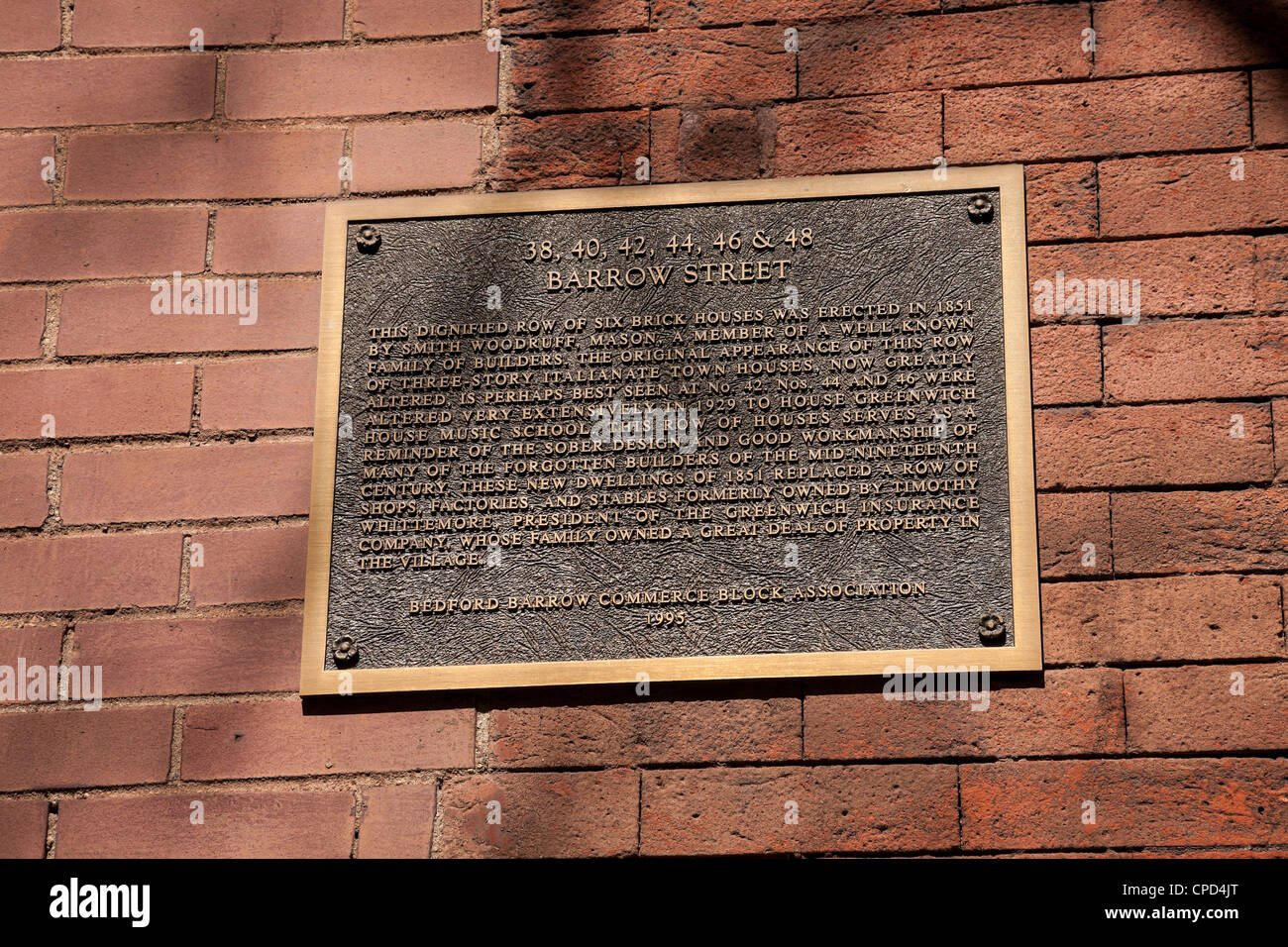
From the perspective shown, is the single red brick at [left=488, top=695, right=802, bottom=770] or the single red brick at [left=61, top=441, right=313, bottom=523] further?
the single red brick at [left=61, top=441, right=313, bottom=523]

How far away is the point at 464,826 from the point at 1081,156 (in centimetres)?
234

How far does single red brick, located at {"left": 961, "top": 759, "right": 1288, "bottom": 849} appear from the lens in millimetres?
3111

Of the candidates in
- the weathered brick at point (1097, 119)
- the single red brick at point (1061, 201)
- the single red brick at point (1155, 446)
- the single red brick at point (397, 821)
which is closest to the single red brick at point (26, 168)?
the single red brick at point (397, 821)

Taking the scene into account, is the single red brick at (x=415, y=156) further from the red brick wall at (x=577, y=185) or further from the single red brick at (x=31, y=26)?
the single red brick at (x=31, y=26)

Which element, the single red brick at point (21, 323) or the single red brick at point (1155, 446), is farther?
the single red brick at point (21, 323)

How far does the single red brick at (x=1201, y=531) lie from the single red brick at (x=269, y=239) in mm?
2235

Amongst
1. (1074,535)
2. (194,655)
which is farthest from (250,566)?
(1074,535)

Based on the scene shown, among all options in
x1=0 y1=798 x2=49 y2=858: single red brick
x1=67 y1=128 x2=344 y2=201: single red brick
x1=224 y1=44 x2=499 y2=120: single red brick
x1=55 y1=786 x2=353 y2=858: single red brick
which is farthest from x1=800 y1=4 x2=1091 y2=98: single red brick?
x1=0 y1=798 x2=49 y2=858: single red brick

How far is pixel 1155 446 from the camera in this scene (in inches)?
132

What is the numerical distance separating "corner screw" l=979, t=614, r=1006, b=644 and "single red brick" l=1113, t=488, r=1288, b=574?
13.1 inches

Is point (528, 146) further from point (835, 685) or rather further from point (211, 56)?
point (835, 685)

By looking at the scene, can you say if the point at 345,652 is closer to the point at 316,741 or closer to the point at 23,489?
the point at 316,741

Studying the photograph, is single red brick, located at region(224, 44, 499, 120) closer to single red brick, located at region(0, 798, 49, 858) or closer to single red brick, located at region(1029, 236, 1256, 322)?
single red brick, located at region(1029, 236, 1256, 322)

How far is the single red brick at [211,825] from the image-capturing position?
3.32m
